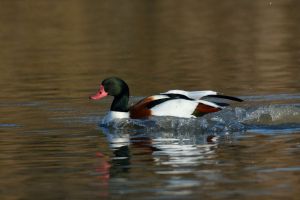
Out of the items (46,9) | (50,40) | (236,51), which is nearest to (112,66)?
(236,51)

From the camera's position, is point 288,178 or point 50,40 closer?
point 288,178

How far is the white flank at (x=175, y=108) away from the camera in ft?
46.4

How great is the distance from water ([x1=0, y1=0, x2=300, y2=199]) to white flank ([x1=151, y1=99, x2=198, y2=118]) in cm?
14

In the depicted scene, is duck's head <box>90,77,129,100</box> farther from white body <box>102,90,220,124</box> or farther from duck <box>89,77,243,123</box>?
white body <box>102,90,220,124</box>

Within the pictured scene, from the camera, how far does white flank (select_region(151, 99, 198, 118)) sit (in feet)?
46.4

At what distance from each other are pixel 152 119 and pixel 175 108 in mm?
340

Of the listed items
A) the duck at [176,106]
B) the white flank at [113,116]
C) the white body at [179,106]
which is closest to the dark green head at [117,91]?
the white flank at [113,116]

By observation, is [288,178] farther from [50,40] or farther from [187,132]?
[50,40]

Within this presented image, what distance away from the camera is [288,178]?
10.0 meters

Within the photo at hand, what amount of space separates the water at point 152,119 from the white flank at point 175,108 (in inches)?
5.7

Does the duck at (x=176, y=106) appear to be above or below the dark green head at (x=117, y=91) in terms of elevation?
below

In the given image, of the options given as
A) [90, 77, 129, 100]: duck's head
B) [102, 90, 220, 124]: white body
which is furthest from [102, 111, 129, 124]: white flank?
[102, 90, 220, 124]: white body

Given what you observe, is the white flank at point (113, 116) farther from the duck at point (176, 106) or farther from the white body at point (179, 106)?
the white body at point (179, 106)

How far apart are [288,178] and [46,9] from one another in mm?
29945
